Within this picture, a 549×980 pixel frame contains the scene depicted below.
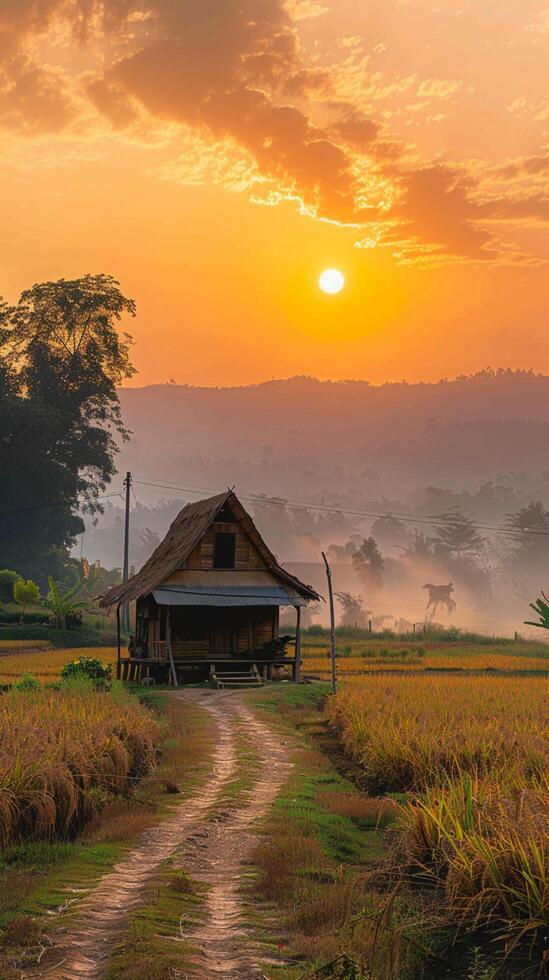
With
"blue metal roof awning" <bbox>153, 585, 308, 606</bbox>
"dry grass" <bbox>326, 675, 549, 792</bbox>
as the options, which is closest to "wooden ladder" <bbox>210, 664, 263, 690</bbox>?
"blue metal roof awning" <bbox>153, 585, 308, 606</bbox>

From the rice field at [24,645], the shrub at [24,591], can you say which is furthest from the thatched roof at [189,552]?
the shrub at [24,591]

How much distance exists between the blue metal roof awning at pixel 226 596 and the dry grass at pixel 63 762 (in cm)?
1579

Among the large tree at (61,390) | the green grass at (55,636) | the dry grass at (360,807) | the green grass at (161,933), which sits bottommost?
the dry grass at (360,807)

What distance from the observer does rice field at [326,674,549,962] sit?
818cm

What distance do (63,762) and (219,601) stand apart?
21.9 meters

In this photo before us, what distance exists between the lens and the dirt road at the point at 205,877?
772 centimetres

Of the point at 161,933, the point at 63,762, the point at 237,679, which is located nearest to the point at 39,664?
the point at 237,679

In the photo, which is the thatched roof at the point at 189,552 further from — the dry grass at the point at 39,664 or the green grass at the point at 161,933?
the green grass at the point at 161,933

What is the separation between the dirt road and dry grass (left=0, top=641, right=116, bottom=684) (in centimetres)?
1873

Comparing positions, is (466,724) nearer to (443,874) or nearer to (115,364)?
(443,874)

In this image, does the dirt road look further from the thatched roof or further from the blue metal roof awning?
the thatched roof

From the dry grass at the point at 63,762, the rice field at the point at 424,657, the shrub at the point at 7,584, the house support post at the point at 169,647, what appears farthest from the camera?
the shrub at the point at 7,584

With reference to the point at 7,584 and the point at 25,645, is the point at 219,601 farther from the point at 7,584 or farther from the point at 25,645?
the point at 7,584

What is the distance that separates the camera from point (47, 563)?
92750 millimetres
